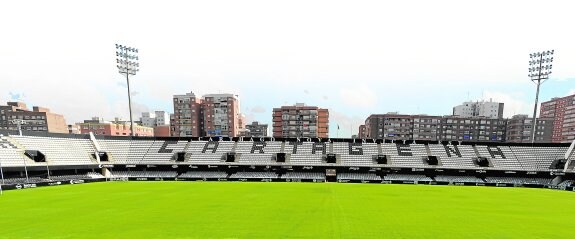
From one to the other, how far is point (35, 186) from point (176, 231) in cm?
3230

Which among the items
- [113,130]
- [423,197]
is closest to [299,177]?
[423,197]

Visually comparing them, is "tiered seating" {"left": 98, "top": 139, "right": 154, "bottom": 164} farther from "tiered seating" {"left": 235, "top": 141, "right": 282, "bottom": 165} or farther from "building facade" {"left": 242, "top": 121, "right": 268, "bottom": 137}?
"building facade" {"left": 242, "top": 121, "right": 268, "bottom": 137}

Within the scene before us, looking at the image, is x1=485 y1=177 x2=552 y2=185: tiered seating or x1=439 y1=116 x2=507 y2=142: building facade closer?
x1=485 y1=177 x2=552 y2=185: tiered seating

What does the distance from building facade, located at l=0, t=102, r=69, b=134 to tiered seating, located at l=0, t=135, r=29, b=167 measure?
65044 mm

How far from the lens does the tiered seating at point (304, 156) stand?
146 feet

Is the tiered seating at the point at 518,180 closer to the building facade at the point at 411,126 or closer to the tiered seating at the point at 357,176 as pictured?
the tiered seating at the point at 357,176

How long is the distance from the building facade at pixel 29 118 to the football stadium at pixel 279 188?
212 ft

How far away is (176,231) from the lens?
47.4ft

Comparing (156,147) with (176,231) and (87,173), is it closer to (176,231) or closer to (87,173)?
(87,173)

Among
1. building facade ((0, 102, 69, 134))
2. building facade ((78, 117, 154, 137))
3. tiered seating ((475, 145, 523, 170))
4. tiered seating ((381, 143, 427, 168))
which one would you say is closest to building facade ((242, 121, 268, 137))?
building facade ((78, 117, 154, 137))

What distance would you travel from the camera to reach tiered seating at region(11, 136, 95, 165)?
122 feet

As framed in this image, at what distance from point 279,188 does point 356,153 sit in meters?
19.8

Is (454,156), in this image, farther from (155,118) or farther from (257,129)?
(155,118)

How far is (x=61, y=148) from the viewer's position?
40.2 metres
